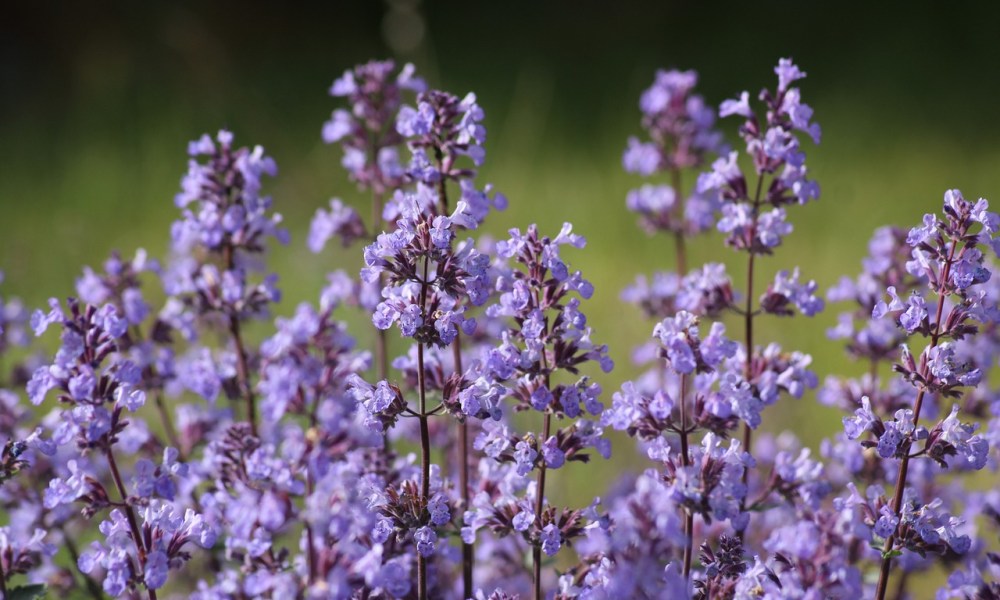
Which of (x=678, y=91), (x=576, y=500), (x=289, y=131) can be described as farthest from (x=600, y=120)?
(x=678, y=91)

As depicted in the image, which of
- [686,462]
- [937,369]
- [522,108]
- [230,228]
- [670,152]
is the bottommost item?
[686,462]

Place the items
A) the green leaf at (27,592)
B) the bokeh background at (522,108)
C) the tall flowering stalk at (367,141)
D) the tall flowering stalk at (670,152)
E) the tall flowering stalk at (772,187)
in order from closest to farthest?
the green leaf at (27,592)
the tall flowering stalk at (772,187)
the tall flowering stalk at (367,141)
the tall flowering stalk at (670,152)
the bokeh background at (522,108)

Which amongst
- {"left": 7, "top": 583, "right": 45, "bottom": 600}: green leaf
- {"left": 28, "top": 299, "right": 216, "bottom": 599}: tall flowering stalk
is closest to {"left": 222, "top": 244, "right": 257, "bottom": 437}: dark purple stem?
{"left": 28, "top": 299, "right": 216, "bottom": 599}: tall flowering stalk

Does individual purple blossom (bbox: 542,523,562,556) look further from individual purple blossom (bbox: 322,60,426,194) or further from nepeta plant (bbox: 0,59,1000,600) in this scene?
individual purple blossom (bbox: 322,60,426,194)

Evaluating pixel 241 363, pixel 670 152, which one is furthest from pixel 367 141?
pixel 670 152

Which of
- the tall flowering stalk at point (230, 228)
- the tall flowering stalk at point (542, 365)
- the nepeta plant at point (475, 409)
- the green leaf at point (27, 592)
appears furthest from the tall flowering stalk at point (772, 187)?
the green leaf at point (27, 592)

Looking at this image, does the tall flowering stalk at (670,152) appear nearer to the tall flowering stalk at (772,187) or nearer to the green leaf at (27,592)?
the tall flowering stalk at (772,187)

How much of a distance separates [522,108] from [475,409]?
28.0 feet

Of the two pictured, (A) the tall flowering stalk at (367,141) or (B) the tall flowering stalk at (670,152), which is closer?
(A) the tall flowering stalk at (367,141)

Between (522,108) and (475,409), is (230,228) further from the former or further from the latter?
(522,108)

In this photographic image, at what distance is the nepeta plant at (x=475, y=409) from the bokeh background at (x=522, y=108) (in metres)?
1.69

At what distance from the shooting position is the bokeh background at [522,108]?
23.0 feet

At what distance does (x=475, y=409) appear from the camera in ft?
7.23

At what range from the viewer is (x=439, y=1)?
14820 mm
